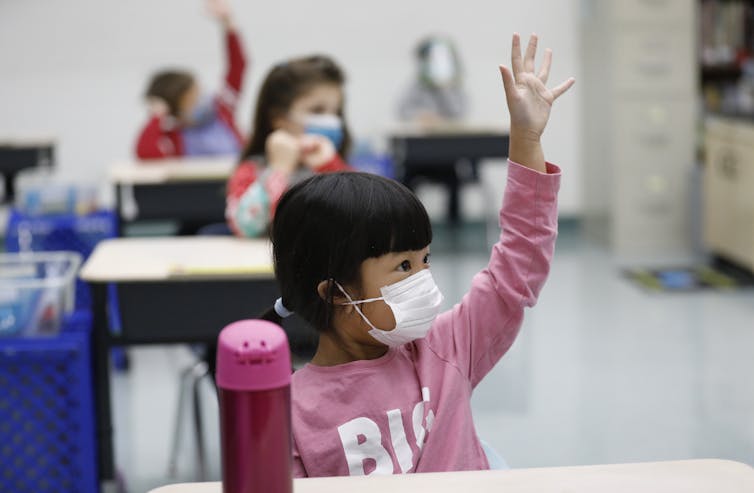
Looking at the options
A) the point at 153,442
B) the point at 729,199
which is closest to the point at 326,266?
the point at 153,442

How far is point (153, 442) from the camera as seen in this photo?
9.26 feet

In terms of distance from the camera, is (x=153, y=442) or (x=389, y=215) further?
(x=153, y=442)

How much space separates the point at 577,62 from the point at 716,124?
47.7 inches

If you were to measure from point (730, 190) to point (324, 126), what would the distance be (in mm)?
2863

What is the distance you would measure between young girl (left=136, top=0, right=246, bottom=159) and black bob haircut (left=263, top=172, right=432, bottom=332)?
3.28m

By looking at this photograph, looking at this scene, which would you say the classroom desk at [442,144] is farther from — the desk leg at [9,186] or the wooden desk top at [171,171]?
the desk leg at [9,186]

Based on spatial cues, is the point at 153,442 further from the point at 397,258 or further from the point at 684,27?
the point at 684,27

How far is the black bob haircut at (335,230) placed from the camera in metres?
1.13

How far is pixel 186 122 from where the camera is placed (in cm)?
445

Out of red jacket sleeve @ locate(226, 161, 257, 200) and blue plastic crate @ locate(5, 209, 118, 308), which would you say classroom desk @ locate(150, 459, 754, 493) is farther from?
blue plastic crate @ locate(5, 209, 118, 308)

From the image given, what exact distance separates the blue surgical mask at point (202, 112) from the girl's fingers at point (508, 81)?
11.3 ft

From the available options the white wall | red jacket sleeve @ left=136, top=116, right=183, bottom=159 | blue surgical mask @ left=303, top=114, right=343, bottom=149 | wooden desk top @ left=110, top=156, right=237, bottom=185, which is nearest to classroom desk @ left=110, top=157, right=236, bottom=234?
wooden desk top @ left=110, top=156, right=237, bottom=185

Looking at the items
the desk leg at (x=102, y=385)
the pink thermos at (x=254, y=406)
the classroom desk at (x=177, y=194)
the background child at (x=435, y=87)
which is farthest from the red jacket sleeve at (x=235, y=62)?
the pink thermos at (x=254, y=406)

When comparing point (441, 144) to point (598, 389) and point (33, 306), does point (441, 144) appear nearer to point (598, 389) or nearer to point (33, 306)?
point (598, 389)
